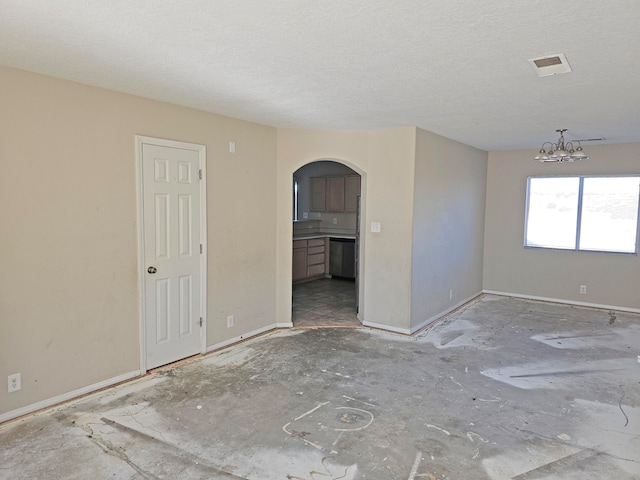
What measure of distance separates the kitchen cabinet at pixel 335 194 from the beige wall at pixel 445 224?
2669 millimetres

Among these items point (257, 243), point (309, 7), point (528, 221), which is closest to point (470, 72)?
point (309, 7)

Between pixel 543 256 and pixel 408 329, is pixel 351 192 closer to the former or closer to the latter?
pixel 543 256

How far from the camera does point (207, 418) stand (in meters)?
2.87

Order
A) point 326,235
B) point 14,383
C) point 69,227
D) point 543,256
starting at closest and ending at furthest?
point 14,383 < point 69,227 < point 543,256 < point 326,235

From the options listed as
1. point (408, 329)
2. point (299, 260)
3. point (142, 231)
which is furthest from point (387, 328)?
point (142, 231)

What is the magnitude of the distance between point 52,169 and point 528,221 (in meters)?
6.44

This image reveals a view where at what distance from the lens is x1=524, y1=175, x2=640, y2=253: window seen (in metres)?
5.84

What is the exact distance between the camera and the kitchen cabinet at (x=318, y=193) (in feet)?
27.6

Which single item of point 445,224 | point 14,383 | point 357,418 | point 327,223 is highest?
point 445,224

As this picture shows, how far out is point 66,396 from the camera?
305 centimetres

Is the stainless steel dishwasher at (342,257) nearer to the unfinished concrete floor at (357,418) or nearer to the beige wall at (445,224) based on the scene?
the beige wall at (445,224)

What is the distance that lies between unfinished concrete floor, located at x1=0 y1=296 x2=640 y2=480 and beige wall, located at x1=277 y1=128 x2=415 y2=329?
2.13ft

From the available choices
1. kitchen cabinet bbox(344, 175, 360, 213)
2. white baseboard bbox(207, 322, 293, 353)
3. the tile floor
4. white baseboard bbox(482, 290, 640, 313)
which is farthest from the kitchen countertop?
white baseboard bbox(207, 322, 293, 353)

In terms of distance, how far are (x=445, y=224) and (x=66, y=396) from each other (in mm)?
4535
